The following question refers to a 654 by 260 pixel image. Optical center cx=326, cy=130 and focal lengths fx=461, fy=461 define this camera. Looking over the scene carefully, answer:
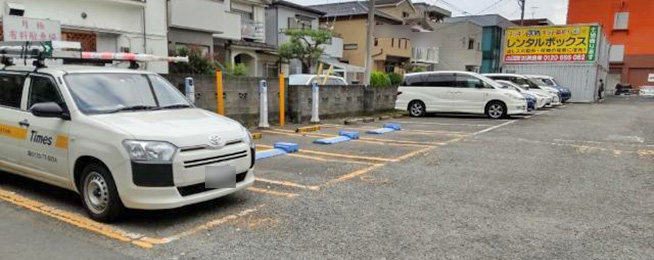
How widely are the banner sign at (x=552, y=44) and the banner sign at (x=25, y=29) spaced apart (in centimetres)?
2511

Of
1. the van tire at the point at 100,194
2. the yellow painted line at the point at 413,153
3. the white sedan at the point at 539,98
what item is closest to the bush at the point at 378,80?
the white sedan at the point at 539,98

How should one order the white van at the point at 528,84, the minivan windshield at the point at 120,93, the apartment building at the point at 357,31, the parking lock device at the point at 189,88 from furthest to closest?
1. the apartment building at the point at 357,31
2. the white van at the point at 528,84
3. the parking lock device at the point at 189,88
4. the minivan windshield at the point at 120,93

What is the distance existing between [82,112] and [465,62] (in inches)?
1601

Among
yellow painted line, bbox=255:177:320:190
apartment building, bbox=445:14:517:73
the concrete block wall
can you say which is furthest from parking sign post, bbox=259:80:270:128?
apartment building, bbox=445:14:517:73

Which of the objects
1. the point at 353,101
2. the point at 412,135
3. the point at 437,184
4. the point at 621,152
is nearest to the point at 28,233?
the point at 437,184

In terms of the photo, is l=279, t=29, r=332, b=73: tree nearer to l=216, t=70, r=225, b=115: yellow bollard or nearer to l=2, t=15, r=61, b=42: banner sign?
l=216, t=70, r=225, b=115: yellow bollard

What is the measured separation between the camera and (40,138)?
4754 millimetres

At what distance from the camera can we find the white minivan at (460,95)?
1486 cm

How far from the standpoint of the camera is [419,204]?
4902mm

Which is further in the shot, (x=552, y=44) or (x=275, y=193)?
(x=552, y=44)

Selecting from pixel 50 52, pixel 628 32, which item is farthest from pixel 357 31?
pixel 628 32

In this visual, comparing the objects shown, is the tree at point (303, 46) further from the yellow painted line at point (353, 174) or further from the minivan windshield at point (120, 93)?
the minivan windshield at point (120, 93)

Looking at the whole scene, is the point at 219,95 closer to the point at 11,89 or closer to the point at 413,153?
the point at 413,153

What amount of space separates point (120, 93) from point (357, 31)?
93.0ft
